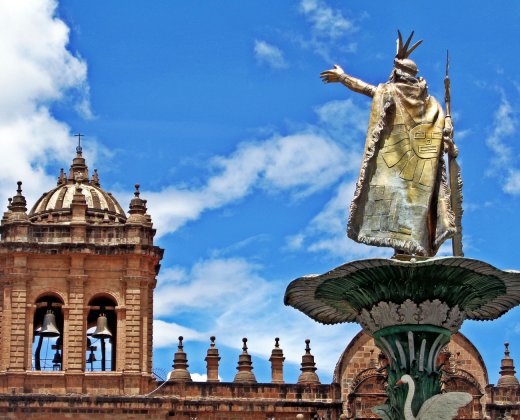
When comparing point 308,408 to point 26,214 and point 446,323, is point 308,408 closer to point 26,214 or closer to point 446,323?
point 26,214

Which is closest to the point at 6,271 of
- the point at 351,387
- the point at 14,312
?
the point at 14,312

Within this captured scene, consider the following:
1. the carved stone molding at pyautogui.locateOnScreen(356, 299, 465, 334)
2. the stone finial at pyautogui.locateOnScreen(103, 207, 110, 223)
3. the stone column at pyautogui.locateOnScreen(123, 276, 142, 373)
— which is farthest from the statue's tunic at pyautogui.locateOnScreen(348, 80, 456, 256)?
the stone finial at pyautogui.locateOnScreen(103, 207, 110, 223)

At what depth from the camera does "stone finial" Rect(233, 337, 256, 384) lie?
3944 cm

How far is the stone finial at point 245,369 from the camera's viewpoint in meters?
39.4

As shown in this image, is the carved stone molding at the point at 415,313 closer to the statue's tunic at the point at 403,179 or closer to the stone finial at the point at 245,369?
the statue's tunic at the point at 403,179

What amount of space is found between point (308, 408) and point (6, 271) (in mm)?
8803

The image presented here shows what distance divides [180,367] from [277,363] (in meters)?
2.72

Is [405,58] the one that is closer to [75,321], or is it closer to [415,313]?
[415,313]

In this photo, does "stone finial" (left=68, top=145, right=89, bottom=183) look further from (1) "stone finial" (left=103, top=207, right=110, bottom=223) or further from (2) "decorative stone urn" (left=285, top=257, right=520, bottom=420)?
(2) "decorative stone urn" (left=285, top=257, right=520, bottom=420)

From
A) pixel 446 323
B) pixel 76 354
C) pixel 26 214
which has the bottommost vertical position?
pixel 446 323

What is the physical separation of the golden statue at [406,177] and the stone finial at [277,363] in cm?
1957

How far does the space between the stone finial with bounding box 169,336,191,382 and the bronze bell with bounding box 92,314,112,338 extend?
1876mm

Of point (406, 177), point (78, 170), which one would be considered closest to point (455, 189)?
point (406, 177)

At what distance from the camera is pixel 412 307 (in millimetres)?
19906
